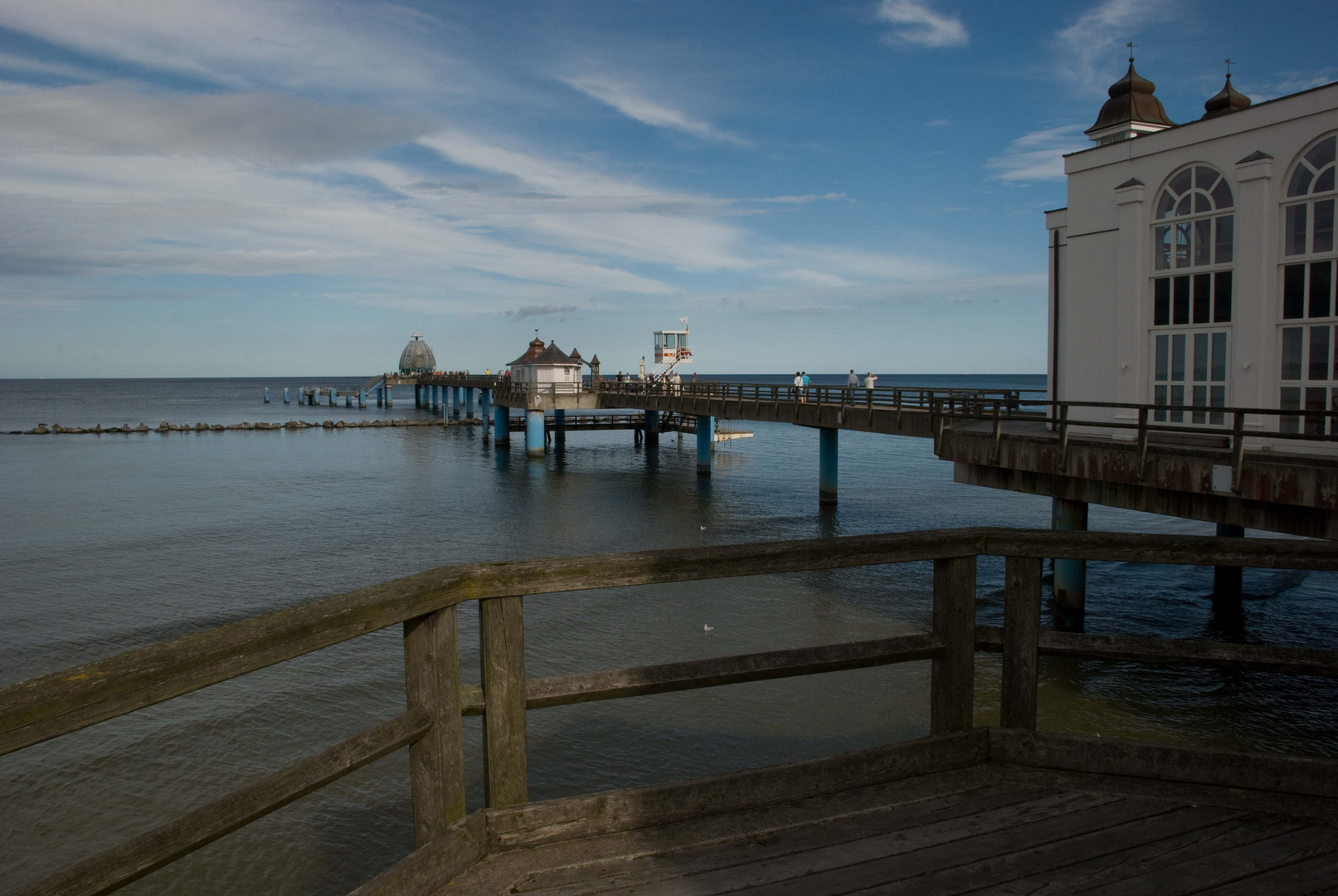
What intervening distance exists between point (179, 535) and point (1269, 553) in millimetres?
25656

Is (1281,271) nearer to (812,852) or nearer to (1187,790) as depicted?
(1187,790)

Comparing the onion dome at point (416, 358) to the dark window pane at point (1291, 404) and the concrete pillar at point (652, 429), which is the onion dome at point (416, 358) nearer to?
the concrete pillar at point (652, 429)

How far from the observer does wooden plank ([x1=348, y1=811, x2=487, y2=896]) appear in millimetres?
2787

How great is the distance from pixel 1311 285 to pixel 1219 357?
69.0 inches

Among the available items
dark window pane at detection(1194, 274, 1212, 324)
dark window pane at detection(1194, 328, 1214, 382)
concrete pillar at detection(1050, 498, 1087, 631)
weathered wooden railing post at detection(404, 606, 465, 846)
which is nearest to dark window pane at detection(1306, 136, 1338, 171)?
dark window pane at detection(1194, 274, 1212, 324)

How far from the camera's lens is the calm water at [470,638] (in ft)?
29.7

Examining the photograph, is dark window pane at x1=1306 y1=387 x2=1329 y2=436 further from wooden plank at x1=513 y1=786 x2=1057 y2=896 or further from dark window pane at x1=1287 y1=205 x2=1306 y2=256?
wooden plank at x1=513 y1=786 x2=1057 y2=896

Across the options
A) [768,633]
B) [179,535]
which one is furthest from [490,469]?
[768,633]

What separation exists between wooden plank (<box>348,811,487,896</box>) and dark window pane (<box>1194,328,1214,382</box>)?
15.9 metres

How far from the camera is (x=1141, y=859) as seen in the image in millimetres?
3117

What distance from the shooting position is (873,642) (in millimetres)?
3588

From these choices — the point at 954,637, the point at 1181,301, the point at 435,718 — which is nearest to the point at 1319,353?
the point at 1181,301

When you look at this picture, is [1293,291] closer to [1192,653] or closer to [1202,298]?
[1202,298]

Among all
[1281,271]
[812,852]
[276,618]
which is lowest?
[812,852]
